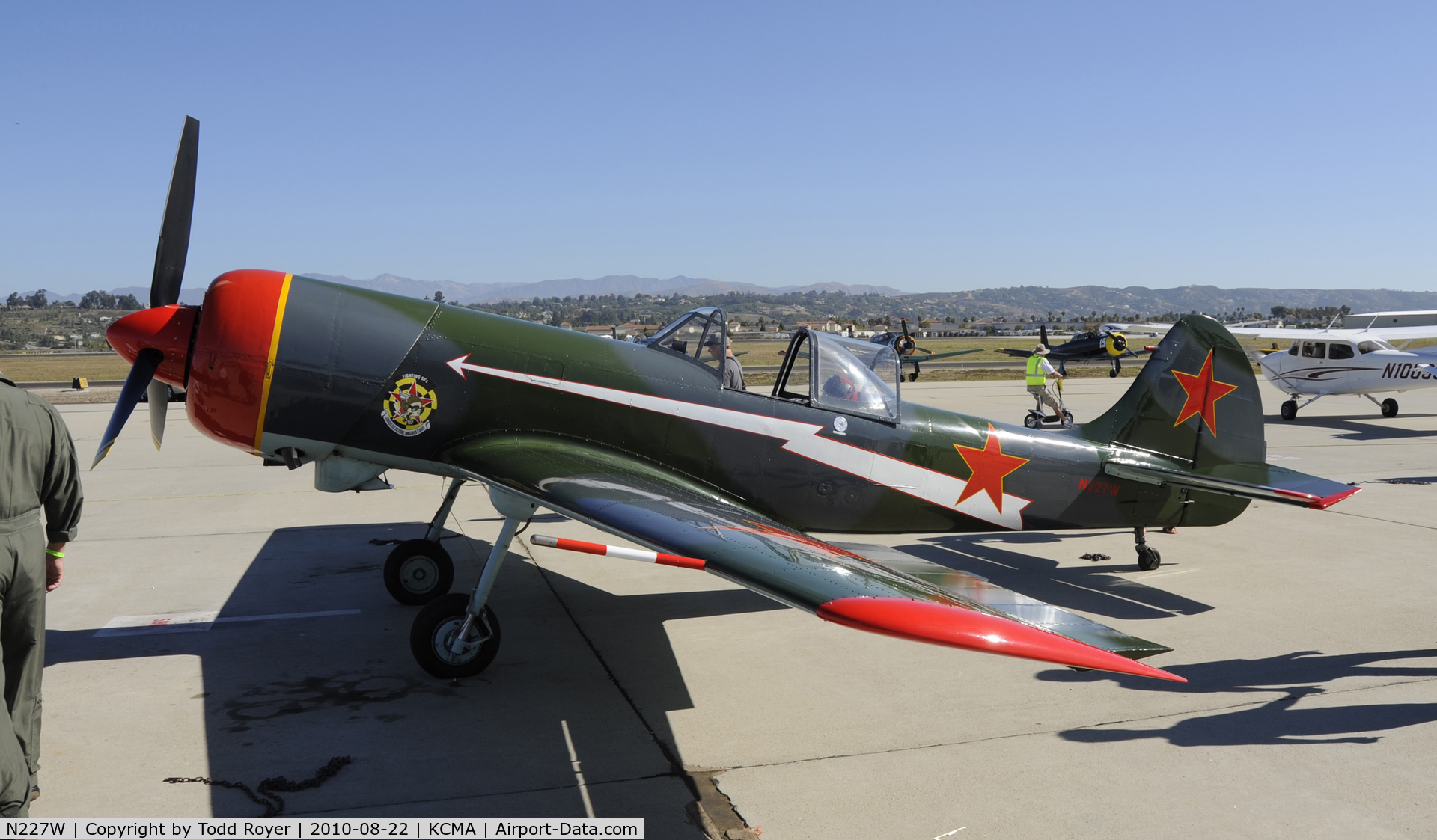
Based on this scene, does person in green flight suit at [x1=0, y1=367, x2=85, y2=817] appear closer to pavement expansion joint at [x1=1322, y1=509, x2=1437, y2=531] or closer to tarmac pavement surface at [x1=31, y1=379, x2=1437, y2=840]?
tarmac pavement surface at [x1=31, y1=379, x2=1437, y2=840]

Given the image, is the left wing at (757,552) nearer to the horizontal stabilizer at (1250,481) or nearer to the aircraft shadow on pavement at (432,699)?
the aircraft shadow on pavement at (432,699)

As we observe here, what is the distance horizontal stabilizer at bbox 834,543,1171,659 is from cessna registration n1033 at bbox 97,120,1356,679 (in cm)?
4

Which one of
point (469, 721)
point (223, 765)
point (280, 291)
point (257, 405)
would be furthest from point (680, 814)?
point (280, 291)

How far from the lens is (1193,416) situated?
8195mm

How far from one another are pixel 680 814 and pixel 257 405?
Result: 3.90 meters

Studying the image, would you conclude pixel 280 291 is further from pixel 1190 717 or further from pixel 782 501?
pixel 1190 717

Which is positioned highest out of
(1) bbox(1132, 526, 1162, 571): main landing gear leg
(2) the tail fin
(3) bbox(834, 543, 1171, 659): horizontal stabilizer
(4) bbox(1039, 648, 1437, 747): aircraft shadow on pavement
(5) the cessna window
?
(5) the cessna window

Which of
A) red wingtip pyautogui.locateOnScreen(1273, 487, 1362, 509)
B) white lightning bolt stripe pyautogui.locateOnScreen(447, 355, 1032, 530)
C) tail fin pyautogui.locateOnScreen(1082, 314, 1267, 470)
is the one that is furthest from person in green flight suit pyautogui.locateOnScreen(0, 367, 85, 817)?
red wingtip pyautogui.locateOnScreen(1273, 487, 1362, 509)

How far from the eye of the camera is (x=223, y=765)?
4.38m

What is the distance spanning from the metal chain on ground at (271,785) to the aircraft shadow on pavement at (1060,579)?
5.66m

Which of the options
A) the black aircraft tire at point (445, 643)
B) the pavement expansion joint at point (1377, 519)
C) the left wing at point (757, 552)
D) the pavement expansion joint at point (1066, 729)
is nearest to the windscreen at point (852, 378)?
the left wing at point (757, 552)

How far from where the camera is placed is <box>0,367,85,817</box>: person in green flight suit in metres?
3.45

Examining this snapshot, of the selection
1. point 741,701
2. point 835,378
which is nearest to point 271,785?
point 741,701

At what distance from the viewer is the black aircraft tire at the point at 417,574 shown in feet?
23.5
